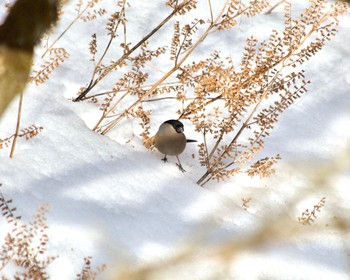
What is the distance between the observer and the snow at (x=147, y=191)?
6.62ft

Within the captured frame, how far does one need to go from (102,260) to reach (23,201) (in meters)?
0.43

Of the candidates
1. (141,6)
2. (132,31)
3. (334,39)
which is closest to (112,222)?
(132,31)

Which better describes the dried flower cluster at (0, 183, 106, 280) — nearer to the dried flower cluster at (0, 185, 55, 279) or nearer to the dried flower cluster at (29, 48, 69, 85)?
the dried flower cluster at (0, 185, 55, 279)

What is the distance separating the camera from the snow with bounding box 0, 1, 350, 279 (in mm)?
2018

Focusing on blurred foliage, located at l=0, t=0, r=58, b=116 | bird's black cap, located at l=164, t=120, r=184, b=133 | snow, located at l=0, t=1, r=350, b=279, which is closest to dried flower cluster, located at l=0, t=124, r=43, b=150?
snow, located at l=0, t=1, r=350, b=279

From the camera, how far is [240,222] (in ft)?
8.15

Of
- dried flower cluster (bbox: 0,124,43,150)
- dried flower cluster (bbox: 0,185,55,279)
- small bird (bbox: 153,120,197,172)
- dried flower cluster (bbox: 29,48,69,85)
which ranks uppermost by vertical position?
small bird (bbox: 153,120,197,172)

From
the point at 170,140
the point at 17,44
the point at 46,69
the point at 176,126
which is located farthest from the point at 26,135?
the point at 17,44

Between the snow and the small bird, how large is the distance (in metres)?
0.08

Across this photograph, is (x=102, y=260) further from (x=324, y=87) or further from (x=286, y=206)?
(x=324, y=87)

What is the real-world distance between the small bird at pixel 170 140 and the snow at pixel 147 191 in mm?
83

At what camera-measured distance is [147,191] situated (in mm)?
2457

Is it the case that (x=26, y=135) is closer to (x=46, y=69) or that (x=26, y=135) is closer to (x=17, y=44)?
(x=46, y=69)

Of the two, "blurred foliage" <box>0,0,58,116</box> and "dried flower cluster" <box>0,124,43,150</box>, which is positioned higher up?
"blurred foliage" <box>0,0,58,116</box>
